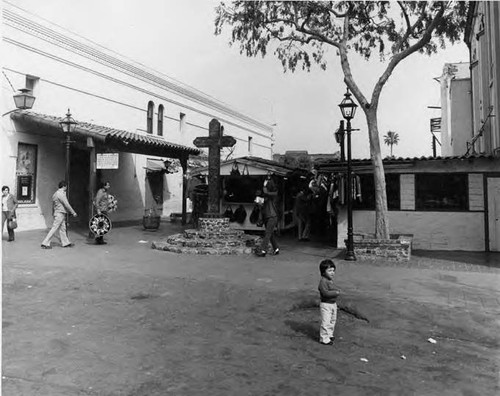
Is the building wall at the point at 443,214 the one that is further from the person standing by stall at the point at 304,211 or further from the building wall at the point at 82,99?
the building wall at the point at 82,99

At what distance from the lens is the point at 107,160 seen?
1348 cm

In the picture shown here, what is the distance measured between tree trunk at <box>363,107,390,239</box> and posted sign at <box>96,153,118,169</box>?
760cm

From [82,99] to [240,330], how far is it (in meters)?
14.7

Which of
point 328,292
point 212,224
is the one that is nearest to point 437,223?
point 212,224

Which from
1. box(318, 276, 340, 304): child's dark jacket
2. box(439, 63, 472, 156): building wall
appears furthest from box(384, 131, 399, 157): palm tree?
box(318, 276, 340, 304): child's dark jacket

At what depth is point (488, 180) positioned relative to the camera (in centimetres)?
1173

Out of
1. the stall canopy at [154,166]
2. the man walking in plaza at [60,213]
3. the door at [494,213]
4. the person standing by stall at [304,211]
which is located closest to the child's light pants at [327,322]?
the man walking in plaza at [60,213]

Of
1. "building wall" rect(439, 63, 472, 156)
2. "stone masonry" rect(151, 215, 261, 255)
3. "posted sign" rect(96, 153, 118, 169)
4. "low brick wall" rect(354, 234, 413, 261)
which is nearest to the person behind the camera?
"low brick wall" rect(354, 234, 413, 261)

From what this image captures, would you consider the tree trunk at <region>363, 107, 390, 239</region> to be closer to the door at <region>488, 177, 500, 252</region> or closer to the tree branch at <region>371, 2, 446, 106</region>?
the tree branch at <region>371, 2, 446, 106</region>

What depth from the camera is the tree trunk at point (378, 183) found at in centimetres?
1090

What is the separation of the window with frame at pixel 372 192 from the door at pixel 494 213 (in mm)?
2324

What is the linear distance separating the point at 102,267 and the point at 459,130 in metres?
19.8

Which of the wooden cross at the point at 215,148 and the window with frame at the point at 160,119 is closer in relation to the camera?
the wooden cross at the point at 215,148

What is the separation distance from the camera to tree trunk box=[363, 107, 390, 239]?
10.9 metres
